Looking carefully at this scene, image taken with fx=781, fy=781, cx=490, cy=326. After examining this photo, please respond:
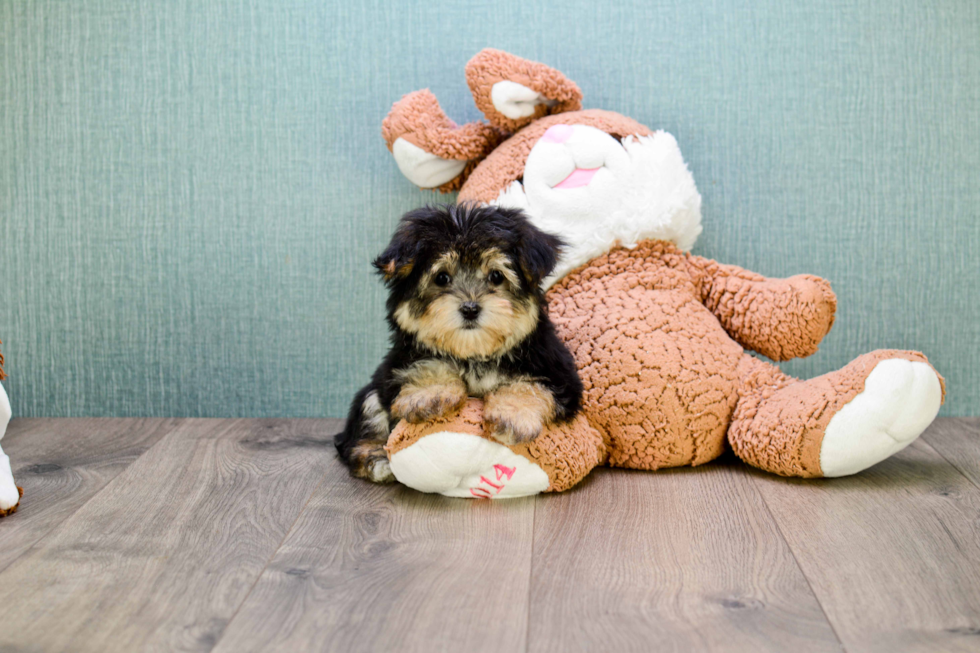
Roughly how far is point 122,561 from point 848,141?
2.47 metres

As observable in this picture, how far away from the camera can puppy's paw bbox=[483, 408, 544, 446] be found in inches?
71.1

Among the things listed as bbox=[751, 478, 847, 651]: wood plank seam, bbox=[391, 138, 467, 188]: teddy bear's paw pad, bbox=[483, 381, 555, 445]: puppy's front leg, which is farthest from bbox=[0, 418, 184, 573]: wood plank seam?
bbox=[751, 478, 847, 651]: wood plank seam

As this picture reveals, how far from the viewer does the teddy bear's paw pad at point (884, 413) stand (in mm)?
1938

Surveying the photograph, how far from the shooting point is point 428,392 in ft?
6.07

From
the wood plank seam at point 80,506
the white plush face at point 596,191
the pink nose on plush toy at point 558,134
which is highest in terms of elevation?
the pink nose on plush toy at point 558,134

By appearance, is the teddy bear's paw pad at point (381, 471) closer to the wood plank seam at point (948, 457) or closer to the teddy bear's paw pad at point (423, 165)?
the teddy bear's paw pad at point (423, 165)

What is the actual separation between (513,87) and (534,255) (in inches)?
27.5

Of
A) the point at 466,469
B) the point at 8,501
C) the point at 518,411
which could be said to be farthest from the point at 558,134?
the point at 8,501

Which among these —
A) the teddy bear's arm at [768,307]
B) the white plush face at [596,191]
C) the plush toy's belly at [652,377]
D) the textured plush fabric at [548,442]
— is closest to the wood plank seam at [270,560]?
the textured plush fabric at [548,442]

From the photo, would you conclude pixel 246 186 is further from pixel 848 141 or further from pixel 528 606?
pixel 848 141

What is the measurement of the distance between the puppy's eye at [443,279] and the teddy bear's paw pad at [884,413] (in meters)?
1.03

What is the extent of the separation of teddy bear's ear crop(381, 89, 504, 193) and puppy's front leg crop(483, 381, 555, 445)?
2.79 ft

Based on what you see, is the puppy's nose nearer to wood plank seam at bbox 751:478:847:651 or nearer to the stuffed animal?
the stuffed animal

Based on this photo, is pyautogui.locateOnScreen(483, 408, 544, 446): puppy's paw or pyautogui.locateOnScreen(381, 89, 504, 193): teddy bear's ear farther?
pyautogui.locateOnScreen(381, 89, 504, 193): teddy bear's ear
